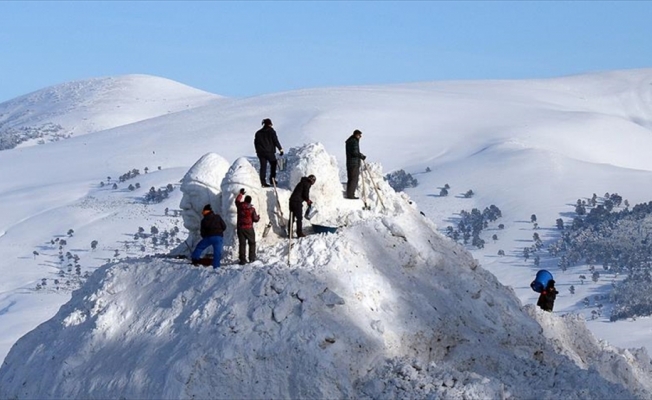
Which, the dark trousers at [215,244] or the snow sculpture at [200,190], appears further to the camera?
the snow sculpture at [200,190]

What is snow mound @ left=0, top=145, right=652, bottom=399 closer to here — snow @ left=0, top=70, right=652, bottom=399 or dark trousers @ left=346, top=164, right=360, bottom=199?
snow @ left=0, top=70, right=652, bottom=399

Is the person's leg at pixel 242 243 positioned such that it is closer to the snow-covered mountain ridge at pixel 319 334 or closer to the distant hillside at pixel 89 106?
the snow-covered mountain ridge at pixel 319 334

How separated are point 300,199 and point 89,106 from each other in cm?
13484

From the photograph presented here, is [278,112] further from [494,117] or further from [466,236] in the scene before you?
[466,236]

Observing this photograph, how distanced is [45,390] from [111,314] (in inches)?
55.7

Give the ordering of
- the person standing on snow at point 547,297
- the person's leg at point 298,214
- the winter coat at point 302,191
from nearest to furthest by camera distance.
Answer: the person's leg at point 298,214 < the winter coat at point 302,191 < the person standing on snow at point 547,297

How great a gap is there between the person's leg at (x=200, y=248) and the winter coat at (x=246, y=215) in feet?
1.94

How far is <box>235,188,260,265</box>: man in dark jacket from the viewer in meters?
17.1

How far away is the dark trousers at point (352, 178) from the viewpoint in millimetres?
19156

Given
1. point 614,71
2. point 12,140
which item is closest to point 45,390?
point 12,140

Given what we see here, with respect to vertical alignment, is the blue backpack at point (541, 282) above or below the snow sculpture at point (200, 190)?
below

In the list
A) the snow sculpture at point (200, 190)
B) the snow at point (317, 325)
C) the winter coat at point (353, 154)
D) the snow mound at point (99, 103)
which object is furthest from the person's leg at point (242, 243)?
the snow mound at point (99, 103)

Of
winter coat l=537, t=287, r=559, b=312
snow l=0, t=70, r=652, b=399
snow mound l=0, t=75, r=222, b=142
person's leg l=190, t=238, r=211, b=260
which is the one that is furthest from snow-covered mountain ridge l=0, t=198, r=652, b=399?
snow mound l=0, t=75, r=222, b=142

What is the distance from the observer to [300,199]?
17.9 meters
